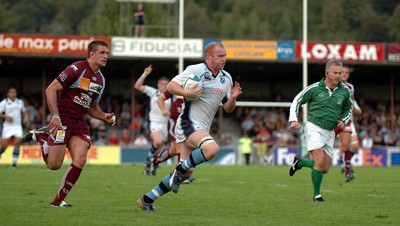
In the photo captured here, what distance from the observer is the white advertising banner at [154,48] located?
1419 inches

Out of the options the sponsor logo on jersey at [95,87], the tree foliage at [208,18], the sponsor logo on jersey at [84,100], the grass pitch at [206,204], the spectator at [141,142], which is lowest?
the grass pitch at [206,204]

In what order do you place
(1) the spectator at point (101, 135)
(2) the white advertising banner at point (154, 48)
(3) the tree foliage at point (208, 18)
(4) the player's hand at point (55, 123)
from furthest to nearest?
(3) the tree foliage at point (208, 18) → (1) the spectator at point (101, 135) → (2) the white advertising banner at point (154, 48) → (4) the player's hand at point (55, 123)

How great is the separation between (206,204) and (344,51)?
86.9ft

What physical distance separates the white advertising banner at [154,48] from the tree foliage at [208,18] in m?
23.5

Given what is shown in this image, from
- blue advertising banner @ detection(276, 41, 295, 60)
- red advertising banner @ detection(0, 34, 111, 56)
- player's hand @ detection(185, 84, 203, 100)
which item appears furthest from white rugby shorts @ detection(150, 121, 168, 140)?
blue advertising banner @ detection(276, 41, 295, 60)

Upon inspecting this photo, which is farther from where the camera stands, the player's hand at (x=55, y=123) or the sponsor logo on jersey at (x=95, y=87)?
the sponsor logo on jersey at (x=95, y=87)

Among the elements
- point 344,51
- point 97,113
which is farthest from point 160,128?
point 344,51

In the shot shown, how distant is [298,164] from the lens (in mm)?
14406

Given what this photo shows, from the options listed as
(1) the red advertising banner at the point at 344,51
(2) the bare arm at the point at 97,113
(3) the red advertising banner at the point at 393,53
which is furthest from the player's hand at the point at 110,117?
(3) the red advertising banner at the point at 393,53

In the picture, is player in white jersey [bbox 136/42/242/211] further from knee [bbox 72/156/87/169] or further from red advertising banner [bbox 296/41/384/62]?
red advertising banner [bbox 296/41/384/62]

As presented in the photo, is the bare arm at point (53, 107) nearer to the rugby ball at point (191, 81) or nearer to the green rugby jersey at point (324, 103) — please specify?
the rugby ball at point (191, 81)

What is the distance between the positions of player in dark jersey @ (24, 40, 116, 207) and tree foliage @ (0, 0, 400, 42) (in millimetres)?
47383

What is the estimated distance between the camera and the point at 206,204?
1211cm

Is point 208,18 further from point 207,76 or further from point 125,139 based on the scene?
point 207,76
